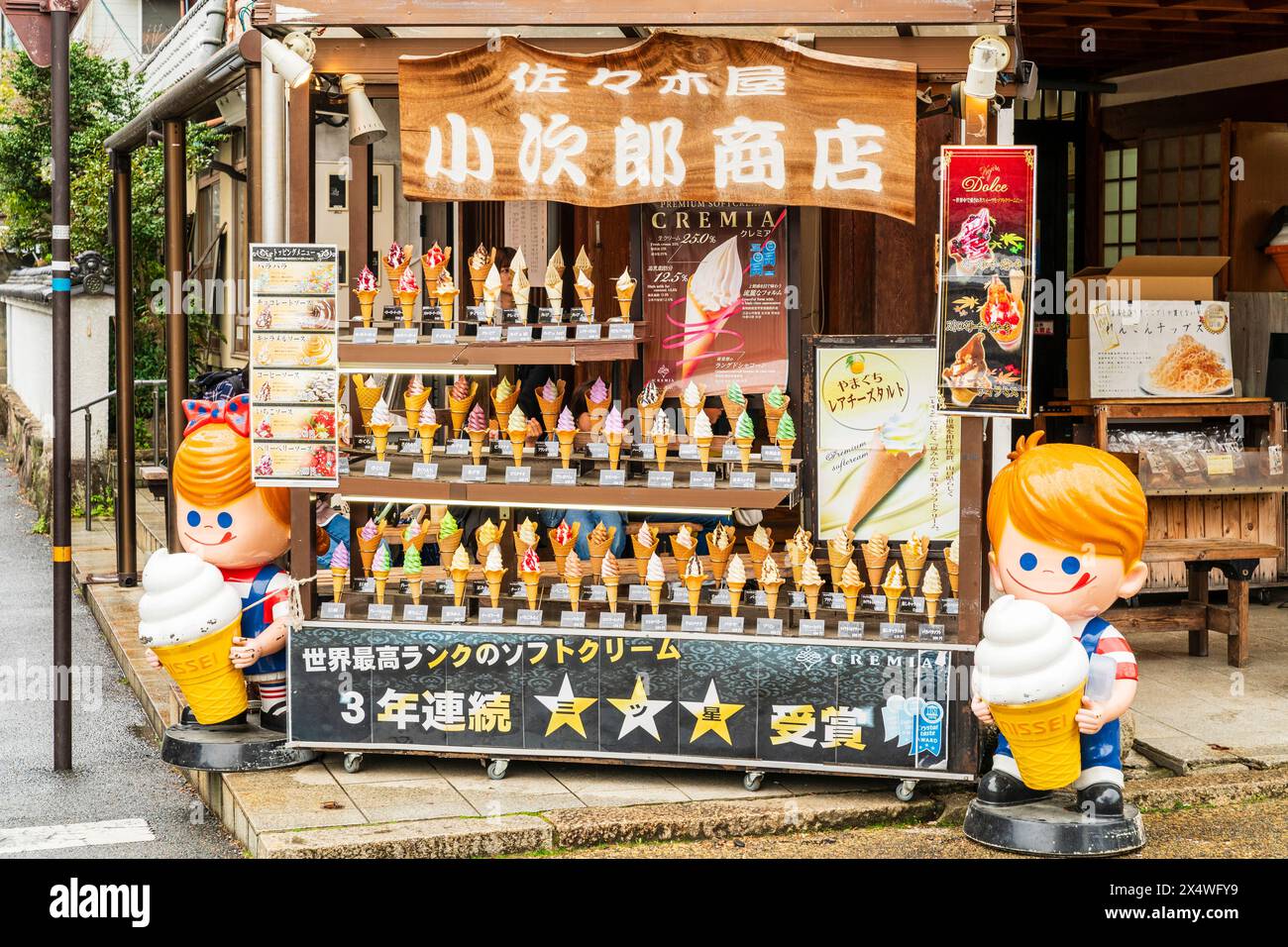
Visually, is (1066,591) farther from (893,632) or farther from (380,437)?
(380,437)

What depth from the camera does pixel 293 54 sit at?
6516 mm

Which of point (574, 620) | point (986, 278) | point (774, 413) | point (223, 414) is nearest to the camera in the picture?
point (986, 278)

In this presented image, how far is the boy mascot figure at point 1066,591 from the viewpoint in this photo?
5.78 metres

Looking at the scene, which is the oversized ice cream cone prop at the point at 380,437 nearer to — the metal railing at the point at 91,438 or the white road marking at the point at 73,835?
the white road marking at the point at 73,835

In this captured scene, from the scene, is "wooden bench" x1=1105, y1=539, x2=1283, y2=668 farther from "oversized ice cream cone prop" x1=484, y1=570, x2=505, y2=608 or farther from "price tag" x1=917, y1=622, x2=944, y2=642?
"oversized ice cream cone prop" x1=484, y1=570, x2=505, y2=608

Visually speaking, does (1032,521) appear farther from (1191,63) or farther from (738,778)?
(1191,63)

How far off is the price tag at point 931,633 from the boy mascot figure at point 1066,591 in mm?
499

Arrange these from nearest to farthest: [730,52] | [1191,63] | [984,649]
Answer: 1. [984,649]
2. [730,52]
3. [1191,63]

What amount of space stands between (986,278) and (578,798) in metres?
2.94

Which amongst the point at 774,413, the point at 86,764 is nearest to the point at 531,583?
the point at 774,413

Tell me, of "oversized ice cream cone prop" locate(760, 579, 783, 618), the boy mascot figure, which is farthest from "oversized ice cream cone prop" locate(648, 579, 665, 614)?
the boy mascot figure

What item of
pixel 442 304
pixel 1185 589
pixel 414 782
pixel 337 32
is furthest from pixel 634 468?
pixel 1185 589

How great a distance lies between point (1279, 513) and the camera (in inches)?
432

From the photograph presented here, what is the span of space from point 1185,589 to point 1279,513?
94cm
